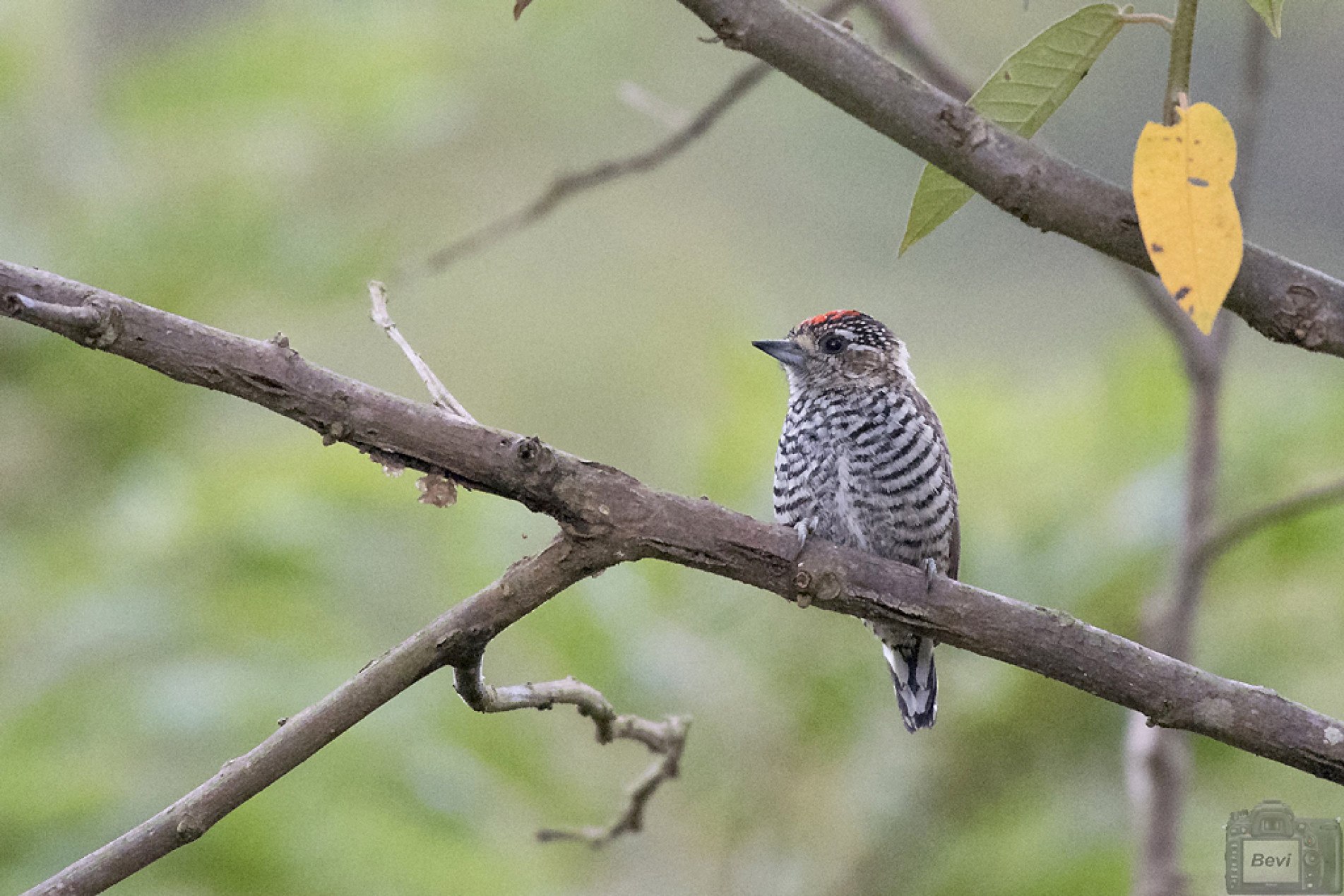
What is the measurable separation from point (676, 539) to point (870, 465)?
1.37m

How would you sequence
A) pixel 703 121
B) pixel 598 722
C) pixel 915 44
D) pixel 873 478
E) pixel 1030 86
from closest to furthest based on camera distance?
pixel 1030 86, pixel 598 722, pixel 703 121, pixel 915 44, pixel 873 478

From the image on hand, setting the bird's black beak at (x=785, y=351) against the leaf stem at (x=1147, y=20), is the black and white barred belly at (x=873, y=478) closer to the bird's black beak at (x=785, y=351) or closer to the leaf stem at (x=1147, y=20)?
the bird's black beak at (x=785, y=351)

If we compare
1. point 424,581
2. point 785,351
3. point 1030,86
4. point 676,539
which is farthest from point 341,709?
point 424,581

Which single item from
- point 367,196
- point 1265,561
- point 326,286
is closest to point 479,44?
point 367,196

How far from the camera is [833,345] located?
9.87ft

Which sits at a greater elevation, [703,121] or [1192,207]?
[703,121]

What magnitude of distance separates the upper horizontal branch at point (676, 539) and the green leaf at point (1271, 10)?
671mm

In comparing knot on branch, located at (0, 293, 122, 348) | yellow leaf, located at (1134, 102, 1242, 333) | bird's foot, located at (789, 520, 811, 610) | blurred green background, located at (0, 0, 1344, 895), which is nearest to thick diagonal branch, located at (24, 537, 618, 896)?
bird's foot, located at (789, 520, 811, 610)

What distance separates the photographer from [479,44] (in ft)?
14.9

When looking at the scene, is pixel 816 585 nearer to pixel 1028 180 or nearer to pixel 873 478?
pixel 1028 180

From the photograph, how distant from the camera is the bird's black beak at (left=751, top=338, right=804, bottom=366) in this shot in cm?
294

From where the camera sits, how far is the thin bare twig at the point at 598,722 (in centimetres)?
152

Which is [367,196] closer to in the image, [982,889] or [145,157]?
[145,157]

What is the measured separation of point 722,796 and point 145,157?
2.29 m
